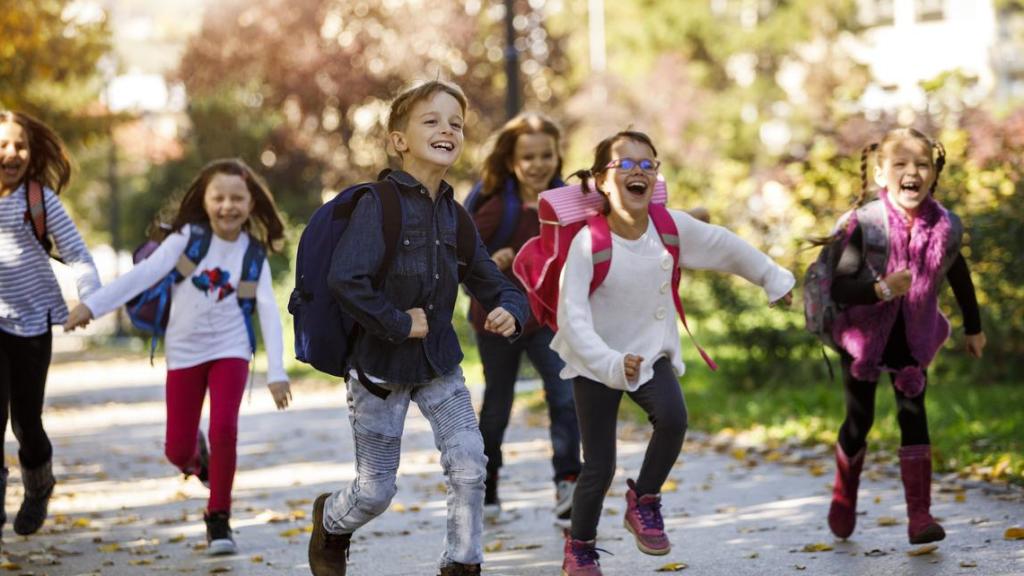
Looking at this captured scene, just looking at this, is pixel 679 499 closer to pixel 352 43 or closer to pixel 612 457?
pixel 612 457

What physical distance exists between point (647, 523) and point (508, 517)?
2.29m

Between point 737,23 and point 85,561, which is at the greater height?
point 737,23

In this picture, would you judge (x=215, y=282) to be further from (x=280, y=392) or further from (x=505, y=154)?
(x=505, y=154)

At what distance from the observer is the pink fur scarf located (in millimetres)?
A: 6344

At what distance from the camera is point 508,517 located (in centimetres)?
791

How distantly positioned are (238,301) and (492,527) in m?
1.65

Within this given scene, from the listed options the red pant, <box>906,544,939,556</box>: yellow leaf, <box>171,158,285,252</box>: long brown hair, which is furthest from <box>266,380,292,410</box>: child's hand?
<box>906,544,939,556</box>: yellow leaf

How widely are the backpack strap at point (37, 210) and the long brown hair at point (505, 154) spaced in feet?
7.02

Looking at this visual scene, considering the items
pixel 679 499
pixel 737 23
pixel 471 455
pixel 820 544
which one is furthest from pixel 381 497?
pixel 737 23

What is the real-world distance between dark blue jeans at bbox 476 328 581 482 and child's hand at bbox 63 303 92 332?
2.00 meters

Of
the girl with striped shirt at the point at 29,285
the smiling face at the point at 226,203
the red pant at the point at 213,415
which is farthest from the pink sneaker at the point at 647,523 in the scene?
the girl with striped shirt at the point at 29,285

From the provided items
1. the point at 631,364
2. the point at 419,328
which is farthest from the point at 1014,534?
the point at 419,328

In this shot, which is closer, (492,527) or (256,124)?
(492,527)

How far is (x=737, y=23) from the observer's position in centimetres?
4947
